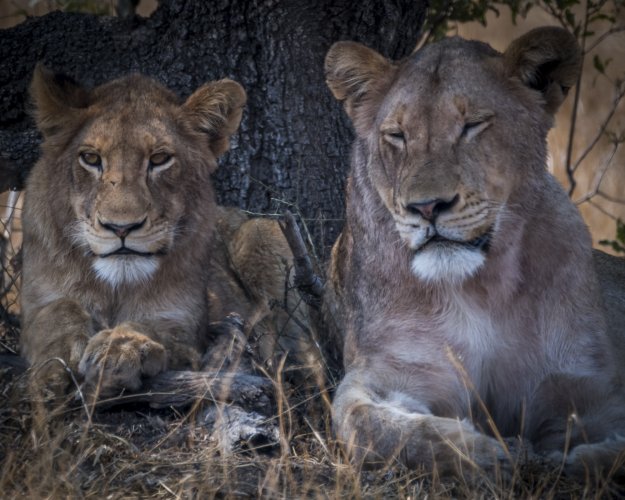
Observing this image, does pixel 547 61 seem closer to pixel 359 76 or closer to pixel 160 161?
pixel 359 76

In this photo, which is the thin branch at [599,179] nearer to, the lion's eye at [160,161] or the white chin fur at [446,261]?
the lion's eye at [160,161]

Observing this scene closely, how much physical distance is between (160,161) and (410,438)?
1.66m

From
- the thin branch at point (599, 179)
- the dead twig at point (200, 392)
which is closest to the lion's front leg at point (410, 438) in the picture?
the dead twig at point (200, 392)

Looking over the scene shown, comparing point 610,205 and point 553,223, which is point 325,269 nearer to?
point 553,223

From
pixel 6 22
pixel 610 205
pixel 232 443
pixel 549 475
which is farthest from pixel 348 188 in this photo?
pixel 6 22

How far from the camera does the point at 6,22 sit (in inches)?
414

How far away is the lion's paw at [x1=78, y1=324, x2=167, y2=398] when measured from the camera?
12.9 ft

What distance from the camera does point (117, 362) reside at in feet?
12.9

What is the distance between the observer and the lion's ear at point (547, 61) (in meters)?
3.83

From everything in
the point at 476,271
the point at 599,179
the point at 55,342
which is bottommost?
the point at 599,179

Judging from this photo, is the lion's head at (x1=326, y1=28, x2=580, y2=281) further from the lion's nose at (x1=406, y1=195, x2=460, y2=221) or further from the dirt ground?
the dirt ground

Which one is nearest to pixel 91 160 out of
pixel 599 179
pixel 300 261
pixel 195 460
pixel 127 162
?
pixel 127 162

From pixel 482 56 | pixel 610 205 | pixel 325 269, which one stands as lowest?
pixel 610 205

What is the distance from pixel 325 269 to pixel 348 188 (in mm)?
981
